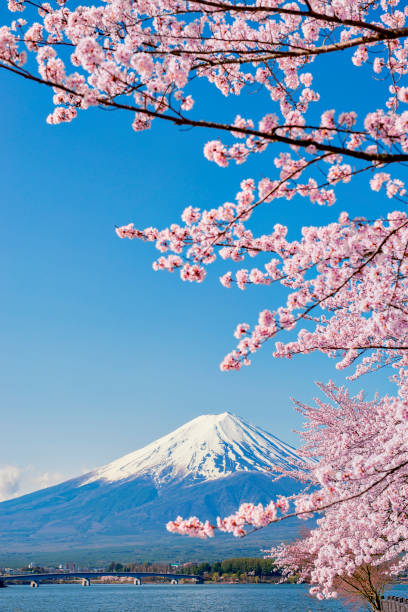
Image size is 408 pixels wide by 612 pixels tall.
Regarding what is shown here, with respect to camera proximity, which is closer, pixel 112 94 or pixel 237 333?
pixel 112 94

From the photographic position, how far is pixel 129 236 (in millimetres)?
6047

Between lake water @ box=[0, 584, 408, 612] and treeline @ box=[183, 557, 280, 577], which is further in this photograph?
treeline @ box=[183, 557, 280, 577]

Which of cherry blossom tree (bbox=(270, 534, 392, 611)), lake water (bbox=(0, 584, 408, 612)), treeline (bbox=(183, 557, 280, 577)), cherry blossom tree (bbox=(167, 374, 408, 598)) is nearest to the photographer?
cherry blossom tree (bbox=(167, 374, 408, 598))

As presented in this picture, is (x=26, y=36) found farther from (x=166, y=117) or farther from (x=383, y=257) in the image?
(x=383, y=257)

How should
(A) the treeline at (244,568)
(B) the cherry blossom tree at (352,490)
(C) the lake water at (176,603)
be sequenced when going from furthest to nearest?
(A) the treeline at (244,568)
(C) the lake water at (176,603)
(B) the cherry blossom tree at (352,490)

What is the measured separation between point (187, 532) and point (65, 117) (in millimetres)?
3841

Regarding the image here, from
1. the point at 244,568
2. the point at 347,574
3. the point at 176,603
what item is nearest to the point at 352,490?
the point at 347,574

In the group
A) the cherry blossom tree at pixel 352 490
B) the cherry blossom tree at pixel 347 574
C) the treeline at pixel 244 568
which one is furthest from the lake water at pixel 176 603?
the cherry blossom tree at pixel 352 490

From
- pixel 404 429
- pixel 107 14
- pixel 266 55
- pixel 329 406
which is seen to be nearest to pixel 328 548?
pixel 329 406

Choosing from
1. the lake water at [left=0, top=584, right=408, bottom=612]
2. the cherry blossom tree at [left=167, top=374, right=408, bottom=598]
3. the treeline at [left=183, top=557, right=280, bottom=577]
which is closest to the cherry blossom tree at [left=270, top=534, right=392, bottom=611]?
the cherry blossom tree at [left=167, top=374, right=408, bottom=598]

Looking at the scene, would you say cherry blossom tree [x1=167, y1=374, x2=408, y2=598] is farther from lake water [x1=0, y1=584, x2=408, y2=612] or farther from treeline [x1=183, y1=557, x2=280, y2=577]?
treeline [x1=183, y1=557, x2=280, y2=577]

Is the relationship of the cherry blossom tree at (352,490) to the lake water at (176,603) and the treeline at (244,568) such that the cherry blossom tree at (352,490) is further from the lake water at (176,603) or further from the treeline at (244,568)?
the treeline at (244,568)

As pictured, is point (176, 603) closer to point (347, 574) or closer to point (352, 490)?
point (347, 574)

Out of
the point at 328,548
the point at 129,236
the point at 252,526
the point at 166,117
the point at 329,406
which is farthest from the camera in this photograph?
the point at 329,406
